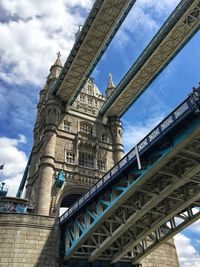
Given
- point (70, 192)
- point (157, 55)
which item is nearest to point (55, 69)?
point (157, 55)

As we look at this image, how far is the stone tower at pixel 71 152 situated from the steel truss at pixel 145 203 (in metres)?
5.05

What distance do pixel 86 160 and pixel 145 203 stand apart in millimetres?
17767

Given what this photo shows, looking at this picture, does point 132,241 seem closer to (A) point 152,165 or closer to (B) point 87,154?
(A) point 152,165

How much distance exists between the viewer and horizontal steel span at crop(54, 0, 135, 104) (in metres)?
33.6

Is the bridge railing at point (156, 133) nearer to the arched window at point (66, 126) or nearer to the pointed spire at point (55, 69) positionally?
the arched window at point (66, 126)

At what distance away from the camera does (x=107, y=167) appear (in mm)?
40906

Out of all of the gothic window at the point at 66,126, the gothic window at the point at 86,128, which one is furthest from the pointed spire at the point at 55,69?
the gothic window at the point at 86,128

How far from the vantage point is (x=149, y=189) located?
2327 centimetres

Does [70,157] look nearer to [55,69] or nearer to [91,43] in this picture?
[91,43]

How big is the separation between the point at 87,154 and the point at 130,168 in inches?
731

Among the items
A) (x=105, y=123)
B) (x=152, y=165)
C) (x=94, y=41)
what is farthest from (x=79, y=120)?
(x=152, y=165)

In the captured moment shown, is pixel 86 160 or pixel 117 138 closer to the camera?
pixel 86 160

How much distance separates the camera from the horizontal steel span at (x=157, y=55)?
32906 millimetres

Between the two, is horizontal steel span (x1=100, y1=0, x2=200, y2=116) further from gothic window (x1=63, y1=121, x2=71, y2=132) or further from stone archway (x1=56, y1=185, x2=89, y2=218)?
stone archway (x1=56, y1=185, x2=89, y2=218)
